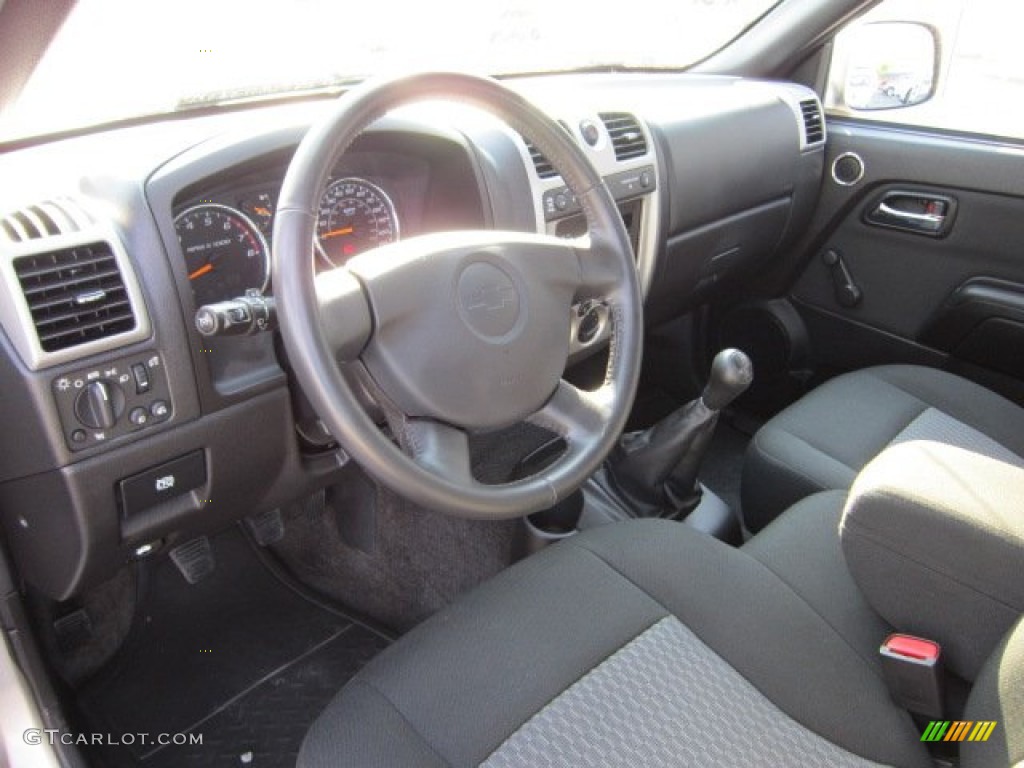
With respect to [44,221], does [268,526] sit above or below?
below

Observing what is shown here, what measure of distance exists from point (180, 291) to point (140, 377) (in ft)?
0.37

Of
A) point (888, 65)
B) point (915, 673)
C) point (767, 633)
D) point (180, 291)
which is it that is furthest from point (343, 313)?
point (888, 65)

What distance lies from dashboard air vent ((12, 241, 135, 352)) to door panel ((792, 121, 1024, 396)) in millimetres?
1802

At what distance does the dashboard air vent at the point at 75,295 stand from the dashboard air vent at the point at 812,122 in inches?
68.5

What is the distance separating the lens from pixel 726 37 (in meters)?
2.40

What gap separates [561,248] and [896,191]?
4.45 ft

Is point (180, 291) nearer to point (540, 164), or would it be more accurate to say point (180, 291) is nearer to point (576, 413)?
point (576, 413)

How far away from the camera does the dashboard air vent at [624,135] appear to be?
1.75 m

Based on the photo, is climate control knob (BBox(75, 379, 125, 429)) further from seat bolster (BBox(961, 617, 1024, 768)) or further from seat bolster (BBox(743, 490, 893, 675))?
seat bolster (BBox(961, 617, 1024, 768))

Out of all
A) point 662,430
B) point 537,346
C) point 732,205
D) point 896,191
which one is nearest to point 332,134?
point 537,346

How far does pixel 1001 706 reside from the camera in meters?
0.89

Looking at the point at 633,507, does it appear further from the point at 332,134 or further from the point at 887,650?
the point at 332,134

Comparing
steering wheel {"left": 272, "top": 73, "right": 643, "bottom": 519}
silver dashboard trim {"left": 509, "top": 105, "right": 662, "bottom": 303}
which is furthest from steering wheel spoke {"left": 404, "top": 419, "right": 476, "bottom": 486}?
silver dashboard trim {"left": 509, "top": 105, "right": 662, "bottom": 303}

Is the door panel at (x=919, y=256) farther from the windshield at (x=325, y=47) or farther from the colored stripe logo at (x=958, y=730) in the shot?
the colored stripe logo at (x=958, y=730)
